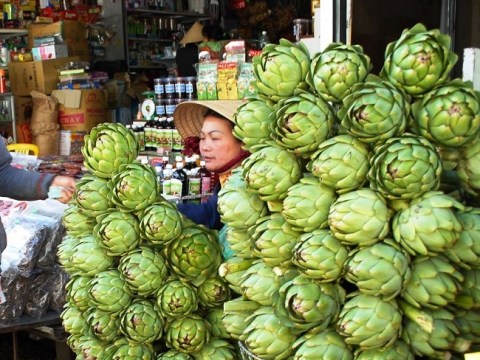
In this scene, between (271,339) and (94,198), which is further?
(94,198)

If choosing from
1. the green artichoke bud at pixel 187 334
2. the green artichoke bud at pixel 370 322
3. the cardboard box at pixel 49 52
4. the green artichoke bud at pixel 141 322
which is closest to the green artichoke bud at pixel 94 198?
the green artichoke bud at pixel 141 322

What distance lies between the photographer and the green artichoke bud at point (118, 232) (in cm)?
166

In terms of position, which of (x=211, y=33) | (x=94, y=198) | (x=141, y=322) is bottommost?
(x=141, y=322)

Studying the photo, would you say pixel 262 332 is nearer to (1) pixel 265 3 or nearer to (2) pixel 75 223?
(2) pixel 75 223

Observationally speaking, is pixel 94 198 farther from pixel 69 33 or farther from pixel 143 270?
pixel 69 33

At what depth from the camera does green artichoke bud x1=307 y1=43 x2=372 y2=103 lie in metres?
1.29

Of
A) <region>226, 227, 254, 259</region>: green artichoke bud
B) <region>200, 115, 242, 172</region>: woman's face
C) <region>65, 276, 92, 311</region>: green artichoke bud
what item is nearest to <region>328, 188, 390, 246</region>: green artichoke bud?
<region>226, 227, 254, 259</region>: green artichoke bud

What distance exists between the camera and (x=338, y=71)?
1.29 m

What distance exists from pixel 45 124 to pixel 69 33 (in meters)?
1.39

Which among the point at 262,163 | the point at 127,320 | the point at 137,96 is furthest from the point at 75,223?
the point at 137,96

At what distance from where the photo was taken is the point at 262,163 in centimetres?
134

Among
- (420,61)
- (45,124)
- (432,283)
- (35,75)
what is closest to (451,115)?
(420,61)

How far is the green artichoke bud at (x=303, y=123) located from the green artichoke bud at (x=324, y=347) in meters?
0.39

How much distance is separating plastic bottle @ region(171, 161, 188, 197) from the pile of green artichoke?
6.68ft
